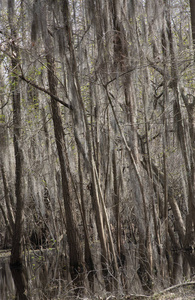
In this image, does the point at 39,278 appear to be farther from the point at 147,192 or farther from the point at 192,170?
the point at 192,170

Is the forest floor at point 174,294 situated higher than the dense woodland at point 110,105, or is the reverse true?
the dense woodland at point 110,105

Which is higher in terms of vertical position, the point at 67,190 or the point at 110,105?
the point at 110,105

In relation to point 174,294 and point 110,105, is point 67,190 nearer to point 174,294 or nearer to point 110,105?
point 110,105

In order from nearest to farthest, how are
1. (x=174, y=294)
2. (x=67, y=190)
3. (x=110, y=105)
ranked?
(x=174, y=294), (x=110, y=105), (x=67, y=190)

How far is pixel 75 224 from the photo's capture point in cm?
953

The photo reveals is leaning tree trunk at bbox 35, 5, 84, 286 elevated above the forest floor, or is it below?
above

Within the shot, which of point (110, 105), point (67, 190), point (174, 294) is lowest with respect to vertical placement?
point (174, 294)

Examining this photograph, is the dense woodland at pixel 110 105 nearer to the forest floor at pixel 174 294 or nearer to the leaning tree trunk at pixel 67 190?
the leaning tree trunk at pixel 67 190

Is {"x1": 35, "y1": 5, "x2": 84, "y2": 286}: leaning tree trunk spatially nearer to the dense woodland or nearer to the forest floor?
the dense woodland

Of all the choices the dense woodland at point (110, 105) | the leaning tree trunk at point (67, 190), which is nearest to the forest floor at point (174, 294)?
the dense woodland at point (110, 105)

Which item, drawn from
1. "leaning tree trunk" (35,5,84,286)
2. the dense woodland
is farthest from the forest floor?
"leaning tree trunk" (35,5,84,286)

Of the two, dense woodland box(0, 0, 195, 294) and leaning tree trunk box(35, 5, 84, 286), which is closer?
dense woodland box(0, 0, 195, 294)

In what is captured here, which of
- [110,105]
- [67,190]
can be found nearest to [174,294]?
[110,105]

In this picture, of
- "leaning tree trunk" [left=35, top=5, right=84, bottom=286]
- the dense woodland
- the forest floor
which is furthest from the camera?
"leaning tree trunk" [left=35, top=5, right=84, bottom=286]
